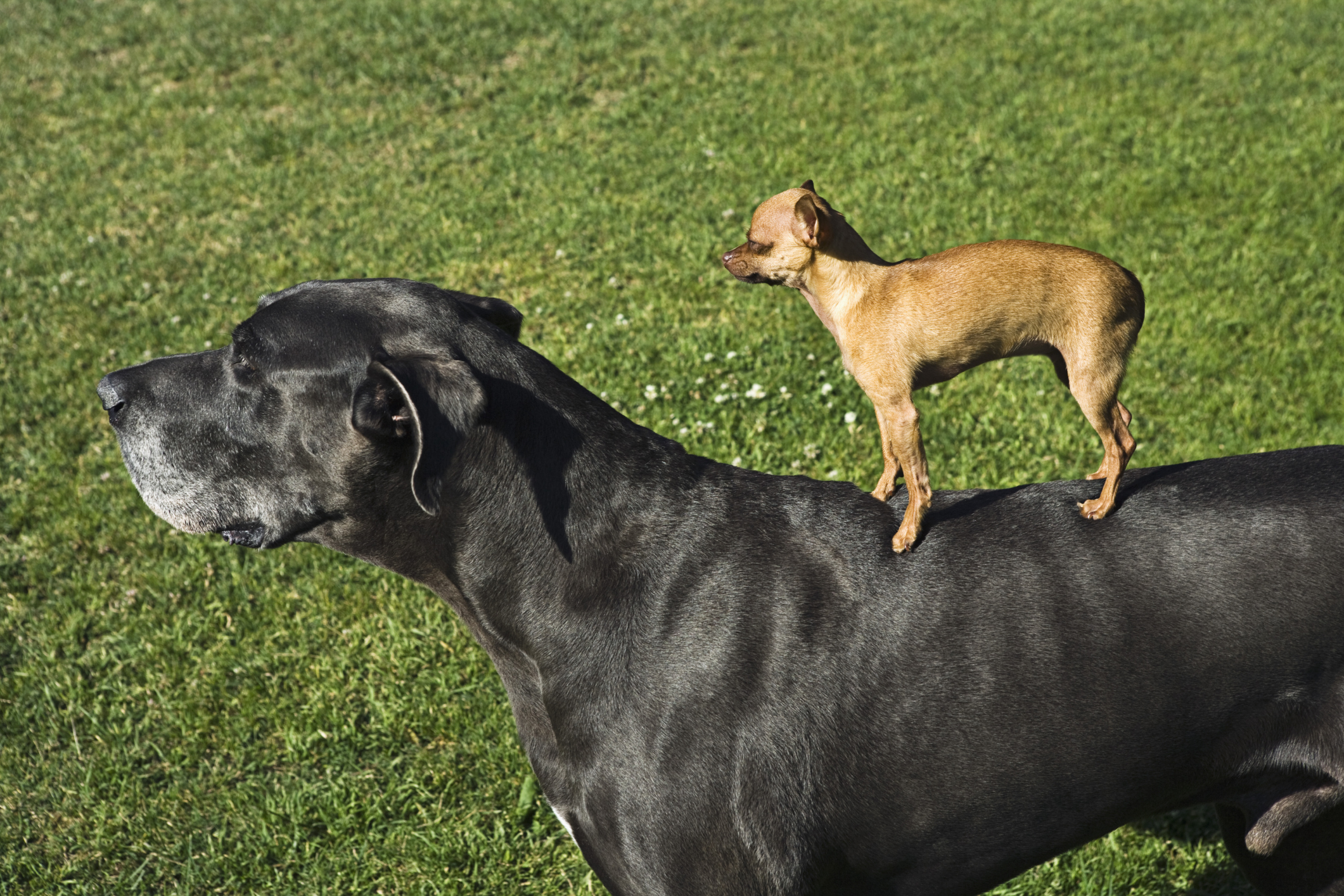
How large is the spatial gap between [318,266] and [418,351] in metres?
5.94

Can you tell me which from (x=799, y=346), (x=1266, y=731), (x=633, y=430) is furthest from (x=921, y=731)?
(x=799, y=346)

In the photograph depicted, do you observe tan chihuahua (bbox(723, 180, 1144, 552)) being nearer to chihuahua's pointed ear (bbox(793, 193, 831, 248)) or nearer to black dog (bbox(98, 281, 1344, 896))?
chihuahua's pointed ear (bbox(793, 193, 831, 248))

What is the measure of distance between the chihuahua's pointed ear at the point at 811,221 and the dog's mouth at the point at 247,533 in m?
1.81

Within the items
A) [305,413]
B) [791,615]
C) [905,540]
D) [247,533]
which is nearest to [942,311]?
[905,540]

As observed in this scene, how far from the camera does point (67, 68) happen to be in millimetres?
12141

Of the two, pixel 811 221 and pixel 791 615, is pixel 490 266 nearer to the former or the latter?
pixel 811 221

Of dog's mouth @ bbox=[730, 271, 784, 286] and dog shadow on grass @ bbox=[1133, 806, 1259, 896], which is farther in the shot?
dog shadow on grass @ bbox=[1133, 806, 1259, 896]

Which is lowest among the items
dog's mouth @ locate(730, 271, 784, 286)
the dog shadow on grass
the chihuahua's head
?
the dog shadow on grass

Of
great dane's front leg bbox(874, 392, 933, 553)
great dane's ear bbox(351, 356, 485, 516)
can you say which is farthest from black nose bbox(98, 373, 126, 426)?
great dane's front leg bbox(874, 392, 933, 553)

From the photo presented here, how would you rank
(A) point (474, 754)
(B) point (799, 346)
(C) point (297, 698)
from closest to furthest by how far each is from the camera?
1. (A) point (474, 754)
2. (C) point (297, 698)
3. (B) point (799, 346)

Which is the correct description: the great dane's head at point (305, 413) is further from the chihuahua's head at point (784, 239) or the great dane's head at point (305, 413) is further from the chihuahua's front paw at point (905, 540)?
the chihuahua's front paw at point (905, 540)

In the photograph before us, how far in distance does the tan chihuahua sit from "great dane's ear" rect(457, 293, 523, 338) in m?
0.78

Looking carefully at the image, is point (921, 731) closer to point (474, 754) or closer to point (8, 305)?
point (474, 754)

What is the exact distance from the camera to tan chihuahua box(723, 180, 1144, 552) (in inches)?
112
